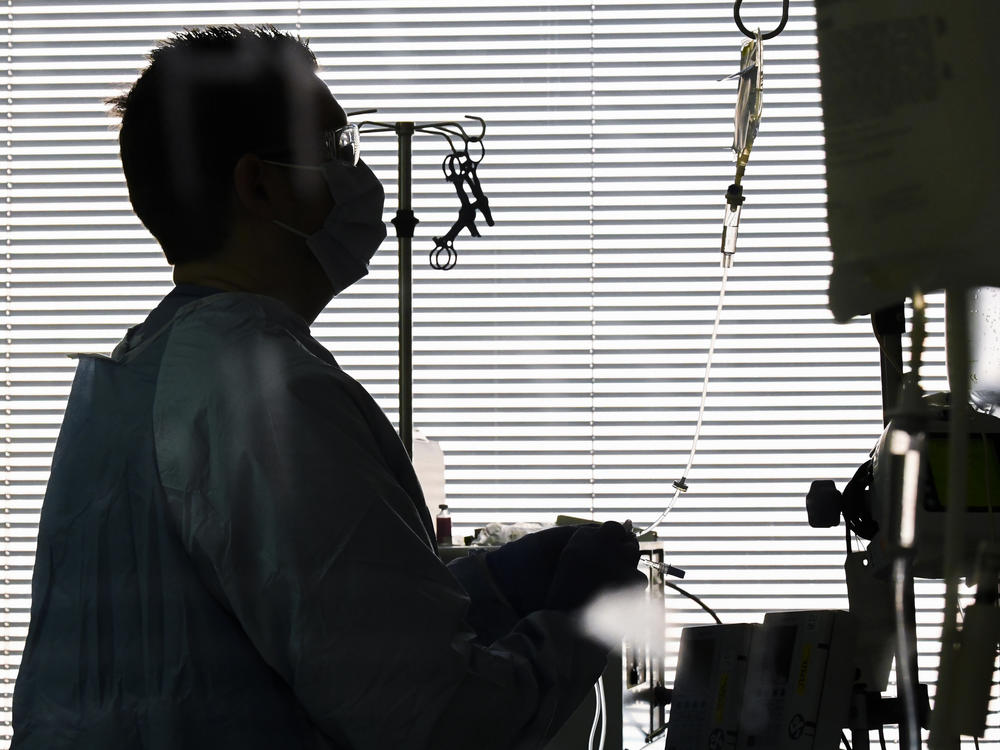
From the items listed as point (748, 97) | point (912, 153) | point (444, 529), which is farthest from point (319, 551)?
point (444, 529)

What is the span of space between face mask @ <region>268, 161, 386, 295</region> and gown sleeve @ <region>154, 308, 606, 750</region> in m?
0.20

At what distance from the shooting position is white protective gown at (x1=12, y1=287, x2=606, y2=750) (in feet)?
2.18

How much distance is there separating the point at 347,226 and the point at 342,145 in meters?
0.08

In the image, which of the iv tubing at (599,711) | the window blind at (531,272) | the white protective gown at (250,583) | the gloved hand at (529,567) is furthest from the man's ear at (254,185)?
the window blind at (531,272)

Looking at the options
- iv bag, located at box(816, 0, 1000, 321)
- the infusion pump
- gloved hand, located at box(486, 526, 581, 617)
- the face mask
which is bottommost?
the infusion pump

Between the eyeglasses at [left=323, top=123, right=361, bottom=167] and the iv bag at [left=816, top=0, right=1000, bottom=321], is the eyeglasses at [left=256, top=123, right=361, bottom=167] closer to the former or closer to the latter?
the eyeglasses at [left=323, top=123, right=361, bottom=167]

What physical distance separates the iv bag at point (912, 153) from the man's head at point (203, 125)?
0.69 meters

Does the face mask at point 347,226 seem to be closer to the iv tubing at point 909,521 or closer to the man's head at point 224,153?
the man's head at point 224,153

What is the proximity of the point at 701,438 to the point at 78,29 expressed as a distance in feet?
5.70

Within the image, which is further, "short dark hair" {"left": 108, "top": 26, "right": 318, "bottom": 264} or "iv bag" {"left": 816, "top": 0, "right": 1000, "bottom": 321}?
"short dark hair" {"left": 108, "top": 26, "right": 318, "bottom": 264}

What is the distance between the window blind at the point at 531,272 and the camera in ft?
7.10

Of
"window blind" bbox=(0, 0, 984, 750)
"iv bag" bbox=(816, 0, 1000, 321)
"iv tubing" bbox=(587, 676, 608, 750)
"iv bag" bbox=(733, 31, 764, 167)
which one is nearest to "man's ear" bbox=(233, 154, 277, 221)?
"iv bag" bbox=(733, 31, 764, 167)

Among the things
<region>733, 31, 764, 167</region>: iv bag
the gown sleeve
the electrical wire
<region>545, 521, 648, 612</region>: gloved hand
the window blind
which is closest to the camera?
the electrical wire

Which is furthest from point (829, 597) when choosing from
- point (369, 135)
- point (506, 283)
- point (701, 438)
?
point (369, 135)
